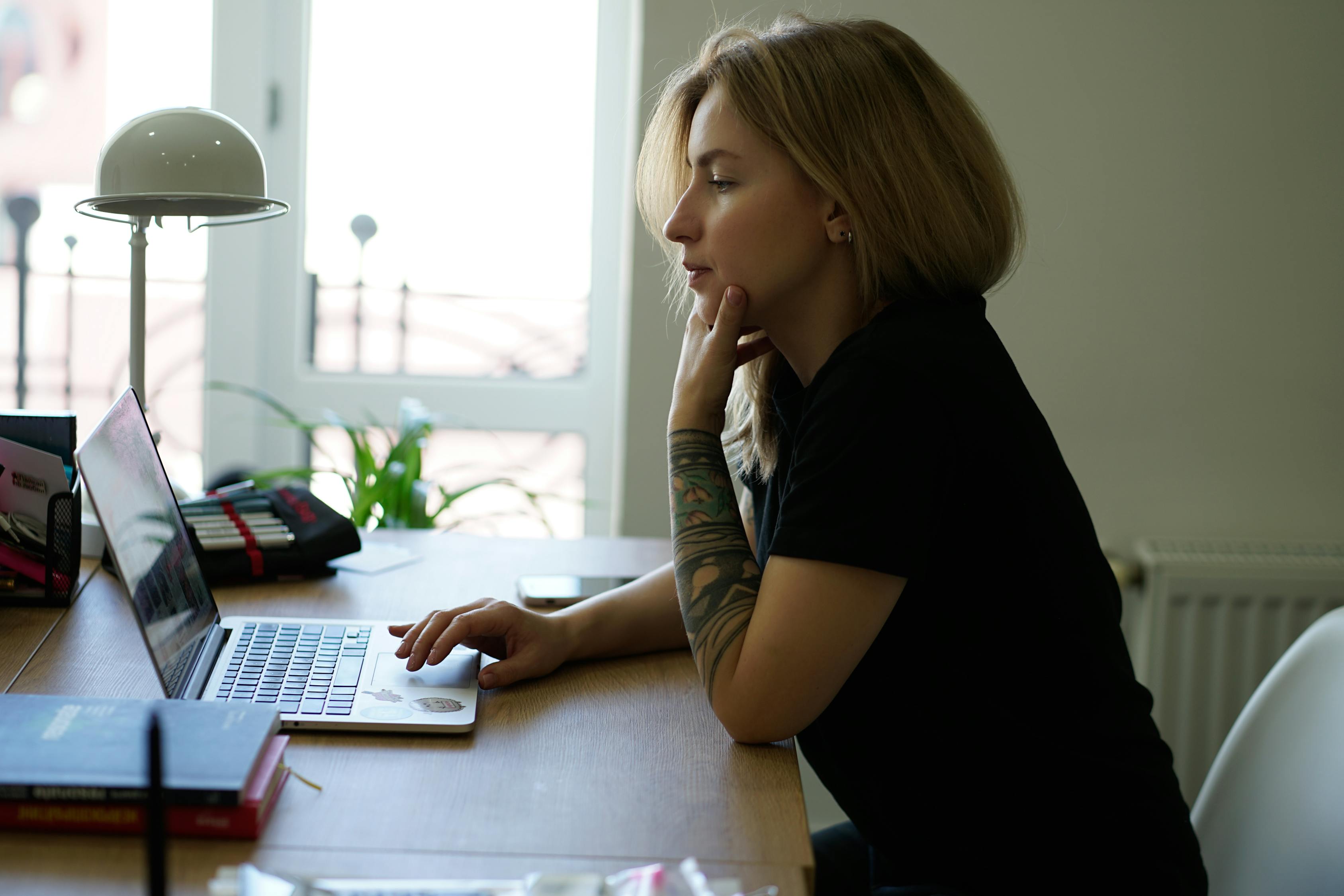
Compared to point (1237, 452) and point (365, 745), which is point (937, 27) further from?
point (365, 745)

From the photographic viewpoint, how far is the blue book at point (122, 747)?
2.17 feet

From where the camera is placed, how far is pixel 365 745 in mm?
816

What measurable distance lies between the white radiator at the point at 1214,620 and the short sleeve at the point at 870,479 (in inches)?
52.7

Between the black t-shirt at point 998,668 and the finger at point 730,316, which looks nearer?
the black t-shirt at point 998,668

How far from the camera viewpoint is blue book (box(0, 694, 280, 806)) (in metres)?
0.66

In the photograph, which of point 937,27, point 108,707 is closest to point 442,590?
point 108,707

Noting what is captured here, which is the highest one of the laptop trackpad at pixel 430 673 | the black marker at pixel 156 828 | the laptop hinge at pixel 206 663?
the black marker at pixel 156 828

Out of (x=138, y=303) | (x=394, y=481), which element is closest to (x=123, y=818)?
(x=138, y=303)

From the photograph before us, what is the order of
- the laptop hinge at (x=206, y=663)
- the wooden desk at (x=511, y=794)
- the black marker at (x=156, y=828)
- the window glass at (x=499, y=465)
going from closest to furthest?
1. the black marker at (x=156, y=828)
2. the wooden desk at (x=511, y=794)
3. the laptop hinge at (x=206, y=663)
4. the window glass at (x=499, y=465)

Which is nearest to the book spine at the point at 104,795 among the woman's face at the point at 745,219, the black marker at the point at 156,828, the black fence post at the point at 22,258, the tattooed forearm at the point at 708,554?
the black marker at the point at 156,828

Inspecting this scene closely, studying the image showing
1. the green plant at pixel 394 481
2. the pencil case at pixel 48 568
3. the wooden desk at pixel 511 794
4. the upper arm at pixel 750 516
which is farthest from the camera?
the green plant at pixel 394 481

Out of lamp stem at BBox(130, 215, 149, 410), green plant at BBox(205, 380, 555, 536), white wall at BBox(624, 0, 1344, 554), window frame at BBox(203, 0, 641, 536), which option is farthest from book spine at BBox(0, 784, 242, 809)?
window frame at BBox(203, 0, 641, 536)

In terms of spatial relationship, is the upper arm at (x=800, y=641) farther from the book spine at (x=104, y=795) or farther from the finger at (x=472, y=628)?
the book spine at (x=104, y=795)

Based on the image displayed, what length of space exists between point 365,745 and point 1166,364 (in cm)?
169
